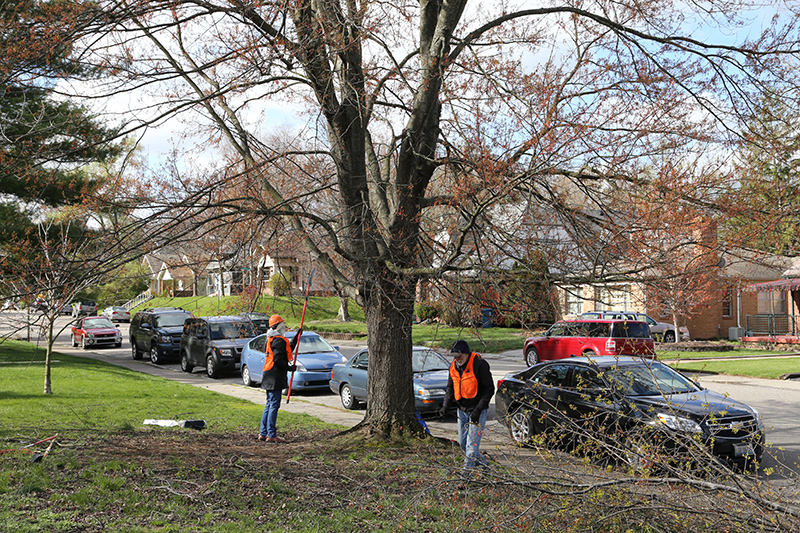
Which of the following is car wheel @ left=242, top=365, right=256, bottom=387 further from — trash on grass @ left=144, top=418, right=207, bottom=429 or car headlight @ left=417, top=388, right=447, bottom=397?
trash on grass @ left=144, top=418, right=207, bottom=429

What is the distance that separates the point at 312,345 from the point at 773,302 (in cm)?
3112

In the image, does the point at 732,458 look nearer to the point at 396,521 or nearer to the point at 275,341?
the point at 396,521

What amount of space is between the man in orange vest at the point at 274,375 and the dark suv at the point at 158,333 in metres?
16.1

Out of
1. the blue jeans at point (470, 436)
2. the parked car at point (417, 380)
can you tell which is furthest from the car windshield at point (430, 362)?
the blue jeans at point (470, 436)

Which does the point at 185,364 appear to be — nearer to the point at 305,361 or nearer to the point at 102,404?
the point at 305,361

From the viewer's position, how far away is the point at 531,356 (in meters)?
22.8

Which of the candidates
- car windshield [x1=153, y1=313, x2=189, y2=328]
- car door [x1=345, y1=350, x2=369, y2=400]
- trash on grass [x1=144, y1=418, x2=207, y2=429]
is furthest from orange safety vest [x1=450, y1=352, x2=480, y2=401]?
car windshield [x1=153, y1=313, x2=189, y2=328]

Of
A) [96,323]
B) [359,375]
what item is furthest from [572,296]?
[96,323]

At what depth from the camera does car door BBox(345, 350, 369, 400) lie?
562 inches

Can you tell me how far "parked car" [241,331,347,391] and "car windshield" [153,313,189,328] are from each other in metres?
8.81

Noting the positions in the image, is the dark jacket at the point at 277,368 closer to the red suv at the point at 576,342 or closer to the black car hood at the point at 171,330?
the red suv at the point at 576,342

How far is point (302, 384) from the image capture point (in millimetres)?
16938

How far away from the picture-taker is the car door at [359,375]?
1427 centimetres

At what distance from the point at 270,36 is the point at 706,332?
111 ft
